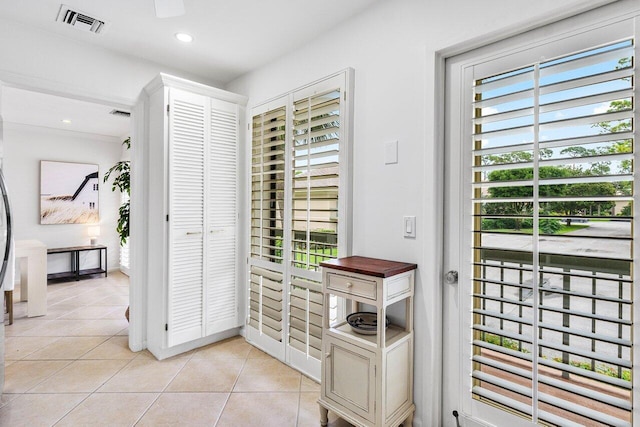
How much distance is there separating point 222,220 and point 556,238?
2490 mm

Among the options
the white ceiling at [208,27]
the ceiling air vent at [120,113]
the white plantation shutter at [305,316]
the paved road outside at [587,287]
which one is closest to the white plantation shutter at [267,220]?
the white plantation shutter at [305,316]

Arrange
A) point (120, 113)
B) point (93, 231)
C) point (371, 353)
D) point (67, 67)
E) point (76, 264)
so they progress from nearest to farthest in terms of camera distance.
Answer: point (371, 353), point (67, 67), point (120, 113), point (76, 264), point (93, 231)

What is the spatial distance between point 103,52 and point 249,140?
133 centimetres

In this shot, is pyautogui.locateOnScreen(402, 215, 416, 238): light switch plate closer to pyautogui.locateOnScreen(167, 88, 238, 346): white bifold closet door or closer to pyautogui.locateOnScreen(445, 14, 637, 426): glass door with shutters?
pyautogui.locateOnScreen(445, 14, 637, 426): glass door with shutters

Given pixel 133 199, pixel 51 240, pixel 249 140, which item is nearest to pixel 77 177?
pixel 51 240

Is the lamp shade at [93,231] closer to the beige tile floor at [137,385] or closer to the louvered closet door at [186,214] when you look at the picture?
the beige tile floor at [137,385]

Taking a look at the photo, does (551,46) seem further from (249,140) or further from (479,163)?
(249,140)

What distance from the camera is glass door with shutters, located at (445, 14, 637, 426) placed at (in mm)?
1302

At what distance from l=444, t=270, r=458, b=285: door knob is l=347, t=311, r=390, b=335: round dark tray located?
430 mm

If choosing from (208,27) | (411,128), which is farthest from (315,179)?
(208,27)

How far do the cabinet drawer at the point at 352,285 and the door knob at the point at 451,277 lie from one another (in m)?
0.44

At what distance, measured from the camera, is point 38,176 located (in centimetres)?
538

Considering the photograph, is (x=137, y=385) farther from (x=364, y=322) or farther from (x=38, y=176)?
(x=38, y=176)

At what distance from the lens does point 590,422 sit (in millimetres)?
1379
